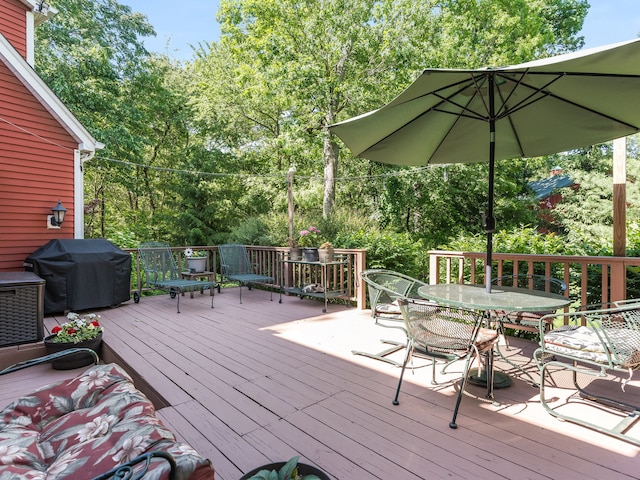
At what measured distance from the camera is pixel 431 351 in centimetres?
228

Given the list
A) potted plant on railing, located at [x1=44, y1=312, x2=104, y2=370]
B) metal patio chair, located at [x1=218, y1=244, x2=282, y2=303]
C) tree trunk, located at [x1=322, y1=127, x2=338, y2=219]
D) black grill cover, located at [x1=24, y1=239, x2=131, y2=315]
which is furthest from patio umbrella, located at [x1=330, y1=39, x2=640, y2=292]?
tree trunk, located at [x1=322, y1=127, x2=338, y2=219]

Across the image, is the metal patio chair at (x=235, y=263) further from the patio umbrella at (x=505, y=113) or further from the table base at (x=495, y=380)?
the table base at (x=495, y=380)

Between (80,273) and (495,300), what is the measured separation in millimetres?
5082

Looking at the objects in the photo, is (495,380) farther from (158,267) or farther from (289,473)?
(158,267)

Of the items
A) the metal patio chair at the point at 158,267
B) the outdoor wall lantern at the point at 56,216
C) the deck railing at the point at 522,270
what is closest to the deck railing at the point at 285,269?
the deck railing at the point at 522,270

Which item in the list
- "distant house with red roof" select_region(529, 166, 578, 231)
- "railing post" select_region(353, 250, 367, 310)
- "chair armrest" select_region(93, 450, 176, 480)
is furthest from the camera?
"distant house with red roof" select_region(529, 166, 578, 231)

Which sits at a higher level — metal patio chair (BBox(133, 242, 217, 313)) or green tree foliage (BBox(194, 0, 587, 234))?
green tree foliage (BBox(194, 0, 587, 234))

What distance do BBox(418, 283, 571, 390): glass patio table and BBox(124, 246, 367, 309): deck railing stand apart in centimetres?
221

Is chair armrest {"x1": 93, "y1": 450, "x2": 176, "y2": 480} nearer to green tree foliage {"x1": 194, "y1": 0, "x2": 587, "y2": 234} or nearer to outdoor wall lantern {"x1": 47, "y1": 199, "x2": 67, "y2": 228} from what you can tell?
outdoor wall lantern {"x1": 47, "y1": 199, "x2": 67, "y2": 228}

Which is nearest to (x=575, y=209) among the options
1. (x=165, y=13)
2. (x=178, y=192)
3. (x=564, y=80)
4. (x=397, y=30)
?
(x=397, y=30)

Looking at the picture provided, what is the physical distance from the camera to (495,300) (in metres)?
2.35

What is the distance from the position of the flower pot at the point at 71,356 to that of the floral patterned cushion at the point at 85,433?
158 centimetres

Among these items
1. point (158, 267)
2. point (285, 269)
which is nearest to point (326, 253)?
point (285, 269)

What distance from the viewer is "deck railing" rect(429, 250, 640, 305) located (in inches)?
121
